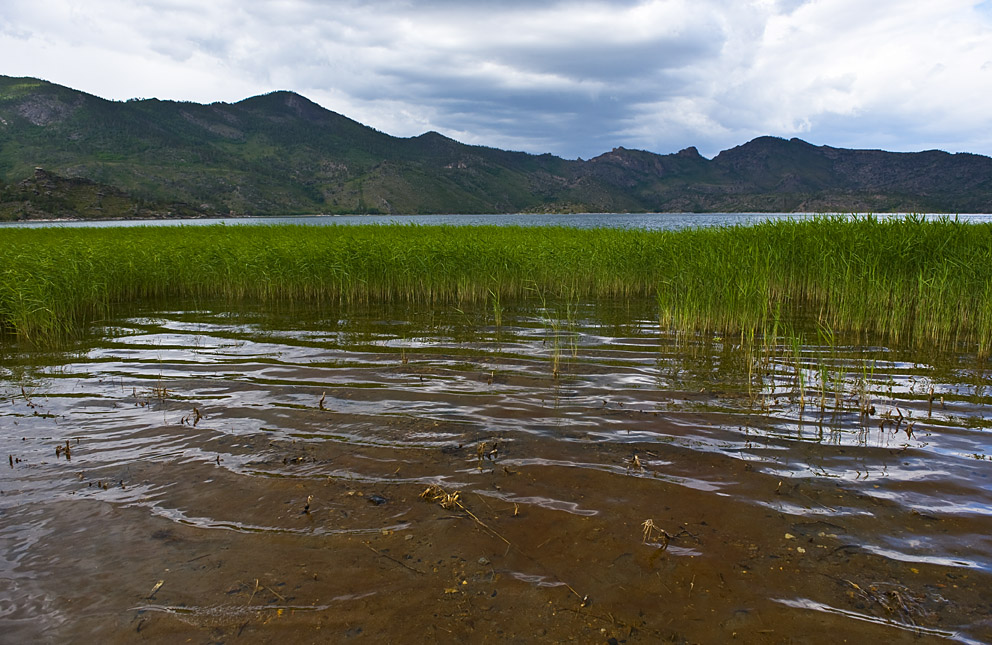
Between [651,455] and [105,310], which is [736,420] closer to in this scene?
[651,455]

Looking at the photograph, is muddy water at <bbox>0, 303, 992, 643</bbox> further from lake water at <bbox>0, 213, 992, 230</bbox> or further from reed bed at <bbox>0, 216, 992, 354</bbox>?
lake water at <bbox>0, 213, 992, 230</bbox>

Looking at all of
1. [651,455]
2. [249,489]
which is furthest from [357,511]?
[651,455]

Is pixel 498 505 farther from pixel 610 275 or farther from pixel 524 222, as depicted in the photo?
pixel 524 222

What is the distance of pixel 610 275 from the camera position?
14539mm

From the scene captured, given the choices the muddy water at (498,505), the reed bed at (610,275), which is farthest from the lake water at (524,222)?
the muddy water at (498,505)

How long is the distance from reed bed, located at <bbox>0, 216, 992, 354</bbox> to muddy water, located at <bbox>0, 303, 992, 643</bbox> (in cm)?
218

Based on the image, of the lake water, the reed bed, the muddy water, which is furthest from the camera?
the lake water

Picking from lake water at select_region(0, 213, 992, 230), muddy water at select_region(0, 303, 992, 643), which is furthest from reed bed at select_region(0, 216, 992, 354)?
lake water at select_region(0, 213, 992, 230)

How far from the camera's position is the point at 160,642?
8.59 feet

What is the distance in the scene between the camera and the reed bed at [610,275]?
9477 millimetres

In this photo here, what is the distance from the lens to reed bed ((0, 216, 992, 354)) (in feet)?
31.1

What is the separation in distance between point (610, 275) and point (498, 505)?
37.4 ft

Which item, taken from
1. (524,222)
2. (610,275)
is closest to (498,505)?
(610,275)

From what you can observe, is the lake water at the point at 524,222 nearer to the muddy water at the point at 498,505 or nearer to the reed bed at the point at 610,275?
the reed bed at the point at 610,275
